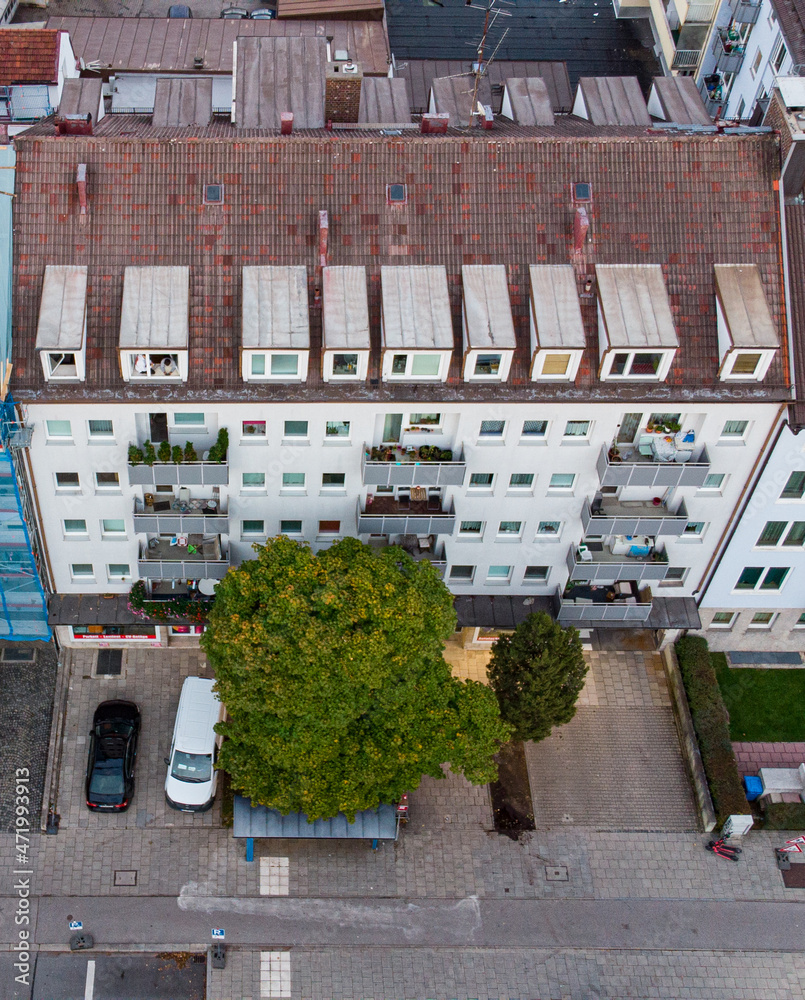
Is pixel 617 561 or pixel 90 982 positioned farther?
pixel 617 561

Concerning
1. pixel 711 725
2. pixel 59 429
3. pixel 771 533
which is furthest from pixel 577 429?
pixel 59 429

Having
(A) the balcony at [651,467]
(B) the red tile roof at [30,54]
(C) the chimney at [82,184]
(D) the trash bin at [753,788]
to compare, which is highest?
(B) the red tile roof at [30,54]

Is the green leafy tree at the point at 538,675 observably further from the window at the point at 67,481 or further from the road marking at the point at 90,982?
the road marking at the point at 90,982

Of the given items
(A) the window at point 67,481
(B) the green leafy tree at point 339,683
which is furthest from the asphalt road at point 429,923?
→ (A) the window at point 67,481

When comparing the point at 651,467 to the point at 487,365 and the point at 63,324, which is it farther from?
the point at 63,324

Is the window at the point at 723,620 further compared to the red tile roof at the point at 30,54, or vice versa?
the red tile roof at the point at 30,54

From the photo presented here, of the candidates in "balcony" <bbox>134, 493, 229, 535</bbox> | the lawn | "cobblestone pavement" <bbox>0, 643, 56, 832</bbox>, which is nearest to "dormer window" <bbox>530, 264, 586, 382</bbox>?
"balcony" <bbox>134, 493, 229, 535</bbox>
